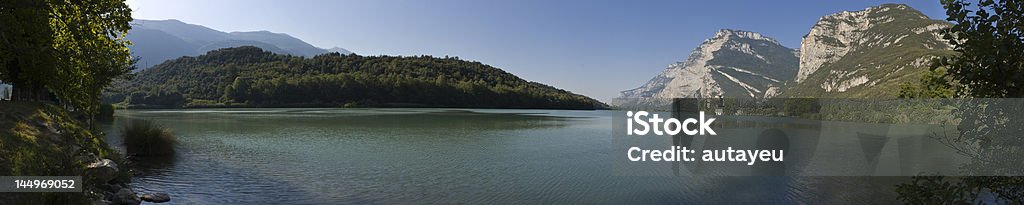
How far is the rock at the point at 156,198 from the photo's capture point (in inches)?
527

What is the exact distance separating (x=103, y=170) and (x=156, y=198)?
5.90 ft

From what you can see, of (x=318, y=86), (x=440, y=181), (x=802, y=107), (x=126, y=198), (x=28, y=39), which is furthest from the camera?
(x=318, y=86)

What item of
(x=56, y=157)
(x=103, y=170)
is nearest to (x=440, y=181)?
(x=103, y=170)

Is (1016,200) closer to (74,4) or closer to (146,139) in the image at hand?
(74,4)

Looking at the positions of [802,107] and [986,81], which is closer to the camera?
[986,81]

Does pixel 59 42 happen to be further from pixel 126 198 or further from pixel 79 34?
pixel 126 198

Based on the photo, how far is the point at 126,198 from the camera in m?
12.7

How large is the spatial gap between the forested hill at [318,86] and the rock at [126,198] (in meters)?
128

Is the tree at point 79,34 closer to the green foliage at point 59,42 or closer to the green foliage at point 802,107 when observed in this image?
the green foliage at point 59,42

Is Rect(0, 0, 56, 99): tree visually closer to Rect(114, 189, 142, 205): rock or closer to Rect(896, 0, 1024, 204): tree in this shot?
Rect(114, 189, 142, 205): rock

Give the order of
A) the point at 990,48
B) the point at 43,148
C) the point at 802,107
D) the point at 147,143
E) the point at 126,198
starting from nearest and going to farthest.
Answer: the point at 990,48, the point at 43,148, the point at 126,198, the point at 147,143, the point at 802,107

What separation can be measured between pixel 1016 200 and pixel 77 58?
82.0ft

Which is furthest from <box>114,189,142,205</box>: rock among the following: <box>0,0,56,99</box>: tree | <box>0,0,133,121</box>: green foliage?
<box>0,0,133,121</box>: green foliage

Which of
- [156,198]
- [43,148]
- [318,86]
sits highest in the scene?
[318,86]
